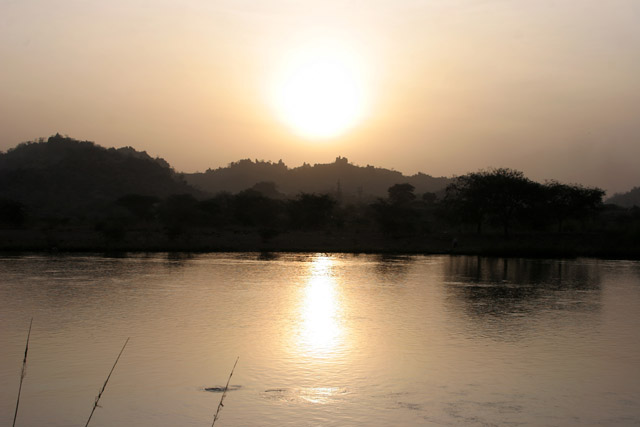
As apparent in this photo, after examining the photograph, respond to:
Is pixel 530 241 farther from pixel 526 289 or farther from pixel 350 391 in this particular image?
pixel 350 391

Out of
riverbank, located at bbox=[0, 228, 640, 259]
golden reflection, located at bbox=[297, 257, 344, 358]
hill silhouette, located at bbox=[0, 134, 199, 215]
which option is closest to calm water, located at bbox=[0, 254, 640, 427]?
golden reflection, located at bbox=[297, 257, 344, 358]

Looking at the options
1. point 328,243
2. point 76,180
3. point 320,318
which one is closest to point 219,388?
point 320,318

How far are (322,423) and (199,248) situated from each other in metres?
40.9

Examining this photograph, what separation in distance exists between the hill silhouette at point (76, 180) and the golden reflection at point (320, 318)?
91.6 meters

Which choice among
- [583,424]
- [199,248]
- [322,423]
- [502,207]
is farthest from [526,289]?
[502,207]

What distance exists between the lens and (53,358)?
1334 centimetres

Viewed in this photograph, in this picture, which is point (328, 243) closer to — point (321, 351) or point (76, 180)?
point (321, 351)

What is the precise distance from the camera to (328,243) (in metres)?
58.2

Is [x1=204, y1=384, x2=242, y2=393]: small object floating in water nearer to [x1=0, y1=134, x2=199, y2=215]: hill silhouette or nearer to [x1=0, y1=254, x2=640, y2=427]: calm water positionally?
[x1=0, y1=254, x2=640, y2=427]: calm water

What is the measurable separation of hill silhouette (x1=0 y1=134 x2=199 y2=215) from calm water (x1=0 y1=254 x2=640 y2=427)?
306ft

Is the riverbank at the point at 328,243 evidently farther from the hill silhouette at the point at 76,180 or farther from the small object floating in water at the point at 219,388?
the hill silhouette at the point at 76,180

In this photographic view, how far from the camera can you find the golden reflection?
15.0m

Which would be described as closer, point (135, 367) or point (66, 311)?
point (135, 367)

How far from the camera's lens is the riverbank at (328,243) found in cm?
4950
